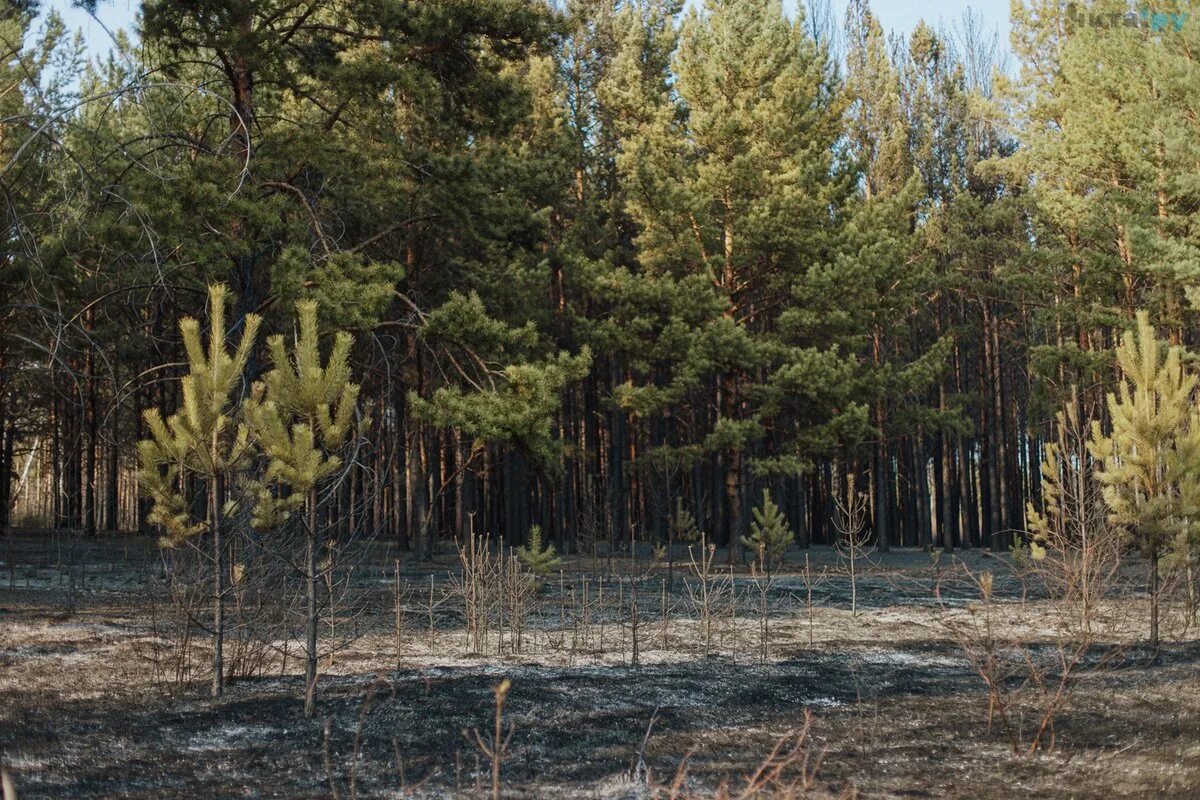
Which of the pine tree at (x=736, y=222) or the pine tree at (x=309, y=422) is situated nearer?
the pine tree at (x=309, y=422)

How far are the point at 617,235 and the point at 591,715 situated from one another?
21051mm

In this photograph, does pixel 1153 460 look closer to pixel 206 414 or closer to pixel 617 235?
pixel 206 414

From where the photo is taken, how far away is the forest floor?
612cm

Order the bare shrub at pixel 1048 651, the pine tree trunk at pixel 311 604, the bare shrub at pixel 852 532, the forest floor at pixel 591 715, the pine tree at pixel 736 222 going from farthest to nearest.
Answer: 1. the pine tree at pixel 736 222
2. the bare shrub at pixel 852 532
3. the pine tree trunk at pixel 311 604
4. the bare shrub at pixel 1048 651
5. the forest floor at pixel 591 715

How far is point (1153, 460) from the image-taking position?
A: 1112cm

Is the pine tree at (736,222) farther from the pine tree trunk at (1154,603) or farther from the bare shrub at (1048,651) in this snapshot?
the pine tree trunk at (1154,603)

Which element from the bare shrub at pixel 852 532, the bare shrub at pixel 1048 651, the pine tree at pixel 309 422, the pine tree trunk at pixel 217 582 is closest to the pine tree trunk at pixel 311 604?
the pine tree at pixel 309 422

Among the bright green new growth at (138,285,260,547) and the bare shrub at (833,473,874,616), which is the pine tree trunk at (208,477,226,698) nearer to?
the bright green new growth at (138,285,260,547)

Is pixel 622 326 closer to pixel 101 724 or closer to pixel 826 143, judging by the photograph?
pixel 826 143

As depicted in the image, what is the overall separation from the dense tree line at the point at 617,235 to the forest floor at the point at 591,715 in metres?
1.78

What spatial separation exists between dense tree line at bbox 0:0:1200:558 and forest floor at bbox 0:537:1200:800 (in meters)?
1.78

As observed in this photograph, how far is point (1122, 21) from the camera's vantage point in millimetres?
23984

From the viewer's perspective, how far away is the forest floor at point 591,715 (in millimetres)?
6125

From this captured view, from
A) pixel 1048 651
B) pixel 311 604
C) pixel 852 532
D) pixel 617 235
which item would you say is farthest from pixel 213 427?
pixel 617 235
